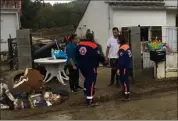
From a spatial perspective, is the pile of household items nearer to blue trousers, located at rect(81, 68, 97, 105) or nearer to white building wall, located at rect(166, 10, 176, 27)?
blue trousers, located at rect(81, 68, 97, 105)

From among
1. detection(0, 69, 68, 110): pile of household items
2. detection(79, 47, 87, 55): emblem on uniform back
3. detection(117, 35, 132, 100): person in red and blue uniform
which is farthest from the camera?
detection(117, 35, 132, 100): person in red and blue uniform

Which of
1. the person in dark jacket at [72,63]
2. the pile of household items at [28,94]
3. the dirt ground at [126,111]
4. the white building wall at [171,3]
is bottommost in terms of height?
the dirt ground at [126,111]

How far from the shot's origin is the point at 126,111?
292 inches

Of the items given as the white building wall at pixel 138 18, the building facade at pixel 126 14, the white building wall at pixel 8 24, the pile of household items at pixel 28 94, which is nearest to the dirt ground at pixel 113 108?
the pile of household items at pixel 28 94

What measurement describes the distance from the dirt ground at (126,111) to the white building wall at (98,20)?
9.52 metres

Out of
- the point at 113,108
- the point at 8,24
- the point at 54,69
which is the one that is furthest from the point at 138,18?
the point at 113,108

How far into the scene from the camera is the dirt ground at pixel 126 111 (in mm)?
6935

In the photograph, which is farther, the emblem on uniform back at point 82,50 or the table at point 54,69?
the table at point 54,69

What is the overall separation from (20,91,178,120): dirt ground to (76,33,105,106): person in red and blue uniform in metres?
0.45

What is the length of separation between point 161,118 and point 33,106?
2976mm

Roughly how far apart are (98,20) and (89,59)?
36.3ft

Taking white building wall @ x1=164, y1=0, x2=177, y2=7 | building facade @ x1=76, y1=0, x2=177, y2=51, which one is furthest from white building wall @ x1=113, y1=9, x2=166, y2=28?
white building wall @ x1=164, y1=0, x2=177, y2=7

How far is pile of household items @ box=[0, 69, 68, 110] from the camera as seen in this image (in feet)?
26.2

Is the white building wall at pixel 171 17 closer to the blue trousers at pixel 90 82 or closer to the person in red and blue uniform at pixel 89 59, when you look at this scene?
the person in red and blue uniform at pixel 89 59
